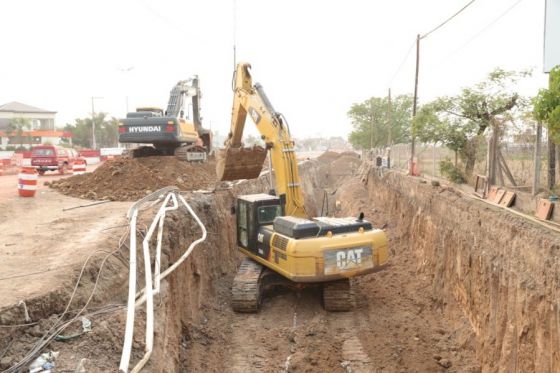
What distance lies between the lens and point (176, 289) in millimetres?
8602

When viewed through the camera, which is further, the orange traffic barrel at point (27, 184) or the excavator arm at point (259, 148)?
the orange traffic barrel at point (27, 184)

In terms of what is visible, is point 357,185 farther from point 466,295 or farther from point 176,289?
point 176,289

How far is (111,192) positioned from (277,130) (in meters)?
6.10

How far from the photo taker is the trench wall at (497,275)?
6523 millimetres

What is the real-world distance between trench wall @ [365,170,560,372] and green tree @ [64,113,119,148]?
Answer: 7422 centimetres

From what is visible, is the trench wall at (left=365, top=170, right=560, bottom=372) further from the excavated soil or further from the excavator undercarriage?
the excavator undercarriage

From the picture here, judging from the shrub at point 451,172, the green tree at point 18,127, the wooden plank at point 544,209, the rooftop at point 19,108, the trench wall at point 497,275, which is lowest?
the trench wall at point 497,275

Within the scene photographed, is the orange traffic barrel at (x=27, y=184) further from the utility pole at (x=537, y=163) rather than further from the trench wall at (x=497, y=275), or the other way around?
the utility pole at (x=537, y=163)

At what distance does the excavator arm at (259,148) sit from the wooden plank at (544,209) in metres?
5.21

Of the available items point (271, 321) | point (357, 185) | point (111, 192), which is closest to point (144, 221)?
point (271, 321)

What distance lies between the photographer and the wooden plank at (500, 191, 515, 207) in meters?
10.2

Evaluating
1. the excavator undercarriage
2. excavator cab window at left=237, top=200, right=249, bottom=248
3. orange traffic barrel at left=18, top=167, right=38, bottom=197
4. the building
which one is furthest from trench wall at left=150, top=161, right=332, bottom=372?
the building

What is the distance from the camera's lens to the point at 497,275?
823 cm

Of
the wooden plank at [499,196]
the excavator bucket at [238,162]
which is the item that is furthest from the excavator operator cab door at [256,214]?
the wooden plank at [499,196]
